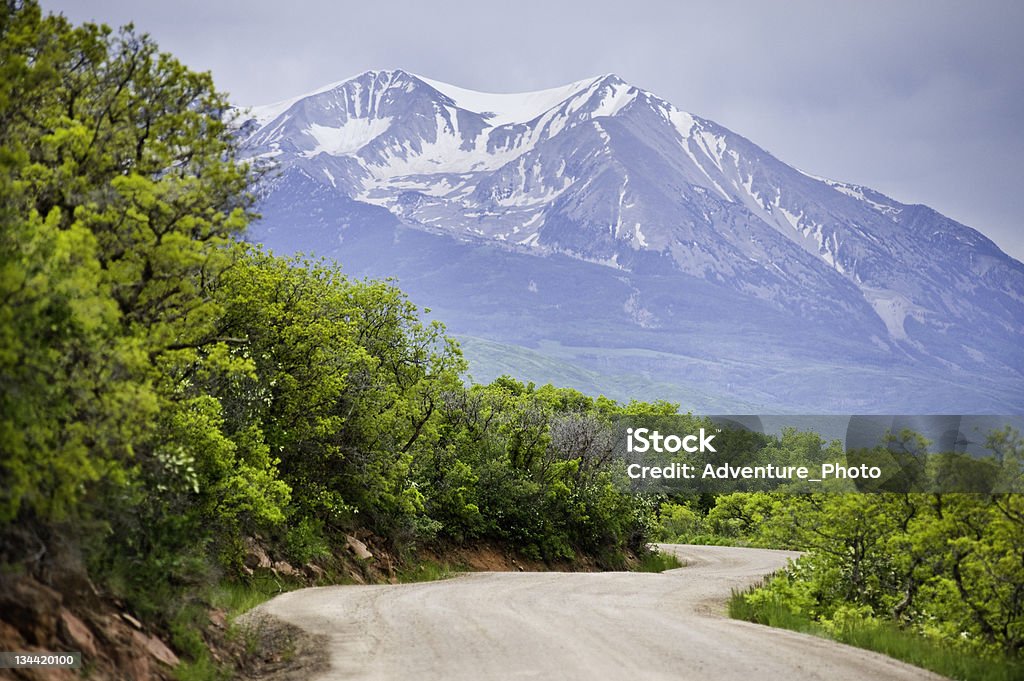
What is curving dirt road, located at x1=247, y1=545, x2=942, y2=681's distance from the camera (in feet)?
48.0

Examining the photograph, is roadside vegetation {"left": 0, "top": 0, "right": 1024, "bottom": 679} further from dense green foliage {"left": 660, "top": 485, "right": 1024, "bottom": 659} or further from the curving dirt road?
the curving dirt road

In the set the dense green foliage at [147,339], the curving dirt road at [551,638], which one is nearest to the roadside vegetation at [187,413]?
the dense green foliage at [147,339]

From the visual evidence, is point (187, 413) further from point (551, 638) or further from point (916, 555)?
point (916, 555)

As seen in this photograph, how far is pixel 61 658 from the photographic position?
10852 millimetres

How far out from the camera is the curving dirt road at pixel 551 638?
14.6 metres

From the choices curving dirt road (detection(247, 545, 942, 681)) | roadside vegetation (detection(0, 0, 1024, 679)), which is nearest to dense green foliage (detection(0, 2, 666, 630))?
roadside vegetation (detection(0, 0, 1024, 679))

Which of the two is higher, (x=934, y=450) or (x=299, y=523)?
(x=934, y=450)

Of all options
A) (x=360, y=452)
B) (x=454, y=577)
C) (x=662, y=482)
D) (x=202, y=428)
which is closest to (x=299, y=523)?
(x=360, y=452)

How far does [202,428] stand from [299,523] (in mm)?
12477

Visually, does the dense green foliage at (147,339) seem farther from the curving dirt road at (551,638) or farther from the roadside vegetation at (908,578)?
the roadside vegetation at (908,578)

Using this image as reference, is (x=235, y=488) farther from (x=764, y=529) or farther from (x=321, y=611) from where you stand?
(x=764, y=529)

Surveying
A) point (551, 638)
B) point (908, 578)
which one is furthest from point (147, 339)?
point (908, 578)

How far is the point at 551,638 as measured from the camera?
57.9ft

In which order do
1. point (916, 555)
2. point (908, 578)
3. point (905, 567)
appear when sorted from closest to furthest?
point (916, 555) < point (905, 567) < point (908, 578)
